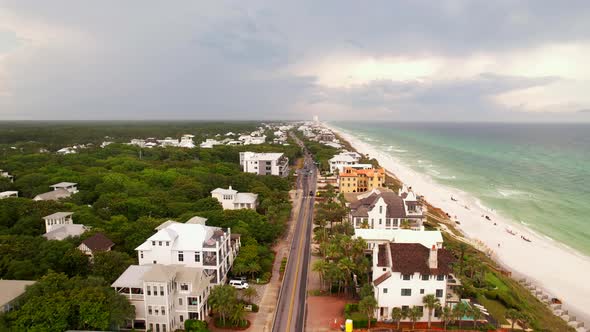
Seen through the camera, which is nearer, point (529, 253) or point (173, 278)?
point (173, 278)

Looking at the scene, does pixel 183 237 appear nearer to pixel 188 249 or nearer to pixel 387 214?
pixel 188 249

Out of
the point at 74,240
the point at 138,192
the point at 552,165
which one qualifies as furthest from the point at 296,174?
the point at 552,165

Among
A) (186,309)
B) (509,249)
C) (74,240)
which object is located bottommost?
(509,249)

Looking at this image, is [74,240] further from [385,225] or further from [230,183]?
[385,225]

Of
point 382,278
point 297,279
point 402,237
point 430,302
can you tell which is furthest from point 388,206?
point 430,302

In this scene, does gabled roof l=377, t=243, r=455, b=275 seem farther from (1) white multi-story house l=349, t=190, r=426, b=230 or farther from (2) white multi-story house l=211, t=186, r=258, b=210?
(2) white multi-story house l=211, t=186, r=258, b=210

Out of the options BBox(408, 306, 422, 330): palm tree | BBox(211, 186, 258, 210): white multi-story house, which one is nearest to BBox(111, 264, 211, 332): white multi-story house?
BBox(408, 306, 422, 330): palm tree

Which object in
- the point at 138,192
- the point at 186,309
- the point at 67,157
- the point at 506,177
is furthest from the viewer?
the point at 506,177
